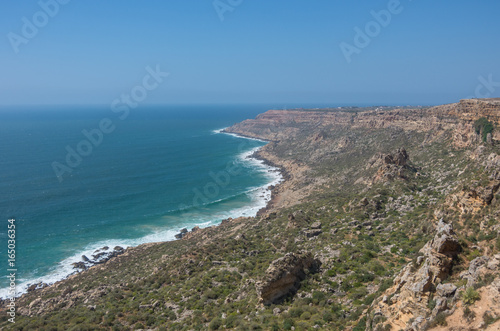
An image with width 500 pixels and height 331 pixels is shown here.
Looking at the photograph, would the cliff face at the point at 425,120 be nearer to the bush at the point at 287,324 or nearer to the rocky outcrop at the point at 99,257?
the bush at the point at 287,324

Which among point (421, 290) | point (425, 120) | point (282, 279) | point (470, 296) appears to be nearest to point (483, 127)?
point (425, 120)

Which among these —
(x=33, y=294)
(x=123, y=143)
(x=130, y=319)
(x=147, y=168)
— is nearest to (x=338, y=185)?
(x=130, y=319)

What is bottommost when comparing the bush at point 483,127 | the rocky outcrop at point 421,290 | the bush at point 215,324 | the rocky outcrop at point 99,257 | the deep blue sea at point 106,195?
the rocky outcrop at point 99,257

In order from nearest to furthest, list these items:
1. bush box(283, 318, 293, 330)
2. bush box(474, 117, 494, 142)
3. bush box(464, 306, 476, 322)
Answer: bush box(464, 306, 476, 322)
bush box(283, 318, 293, 330)
bush box(474, 117, 494, 142)

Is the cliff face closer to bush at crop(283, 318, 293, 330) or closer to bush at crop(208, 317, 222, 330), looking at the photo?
bush at crop(283, 318, 293, 330)

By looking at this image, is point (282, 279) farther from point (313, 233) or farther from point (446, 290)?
point (313, 233)

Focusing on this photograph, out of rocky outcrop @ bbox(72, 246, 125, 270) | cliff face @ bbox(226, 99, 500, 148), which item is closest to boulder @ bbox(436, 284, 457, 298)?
cliff face @ bbox(226, 99, 500, 148)

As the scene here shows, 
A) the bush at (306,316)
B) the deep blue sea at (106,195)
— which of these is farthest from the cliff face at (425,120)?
the bush at (306,316)

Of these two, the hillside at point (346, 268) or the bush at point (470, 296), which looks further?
the hillside at point (346, 268)
